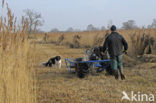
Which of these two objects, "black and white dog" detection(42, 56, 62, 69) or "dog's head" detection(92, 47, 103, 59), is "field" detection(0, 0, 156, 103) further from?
"black and white dog" detection(42, 56, 62, 69)

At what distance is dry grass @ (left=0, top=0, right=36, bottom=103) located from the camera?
268cm

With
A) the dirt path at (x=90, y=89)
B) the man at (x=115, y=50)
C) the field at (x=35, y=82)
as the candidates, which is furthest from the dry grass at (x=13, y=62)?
the man at (x=115, y=50)

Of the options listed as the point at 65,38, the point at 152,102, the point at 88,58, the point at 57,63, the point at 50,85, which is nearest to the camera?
the point at 152,102

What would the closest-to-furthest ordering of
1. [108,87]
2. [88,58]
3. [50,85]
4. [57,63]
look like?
[108,87] → [50,85] → [88,58] → [57,63]

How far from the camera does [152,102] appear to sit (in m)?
4.46

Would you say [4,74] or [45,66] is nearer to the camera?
[4,74]

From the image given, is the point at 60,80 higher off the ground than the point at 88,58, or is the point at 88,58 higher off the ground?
the point at 88,58

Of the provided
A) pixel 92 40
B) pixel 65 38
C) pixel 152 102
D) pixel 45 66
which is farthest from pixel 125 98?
pixel 65 38

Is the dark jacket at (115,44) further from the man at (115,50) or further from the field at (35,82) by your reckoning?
the field at (35,82)

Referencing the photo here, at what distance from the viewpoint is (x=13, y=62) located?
9.46 feet

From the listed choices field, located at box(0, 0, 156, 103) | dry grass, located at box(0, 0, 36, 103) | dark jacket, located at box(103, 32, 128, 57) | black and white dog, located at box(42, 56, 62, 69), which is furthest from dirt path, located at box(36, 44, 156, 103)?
black and white dog, located at box(42, 56, 62, 69)

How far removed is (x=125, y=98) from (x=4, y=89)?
9.60 feet

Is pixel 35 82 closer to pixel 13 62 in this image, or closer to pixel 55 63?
pixel 13 62

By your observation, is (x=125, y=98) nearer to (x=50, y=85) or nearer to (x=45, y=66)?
(x=50, y=85)
